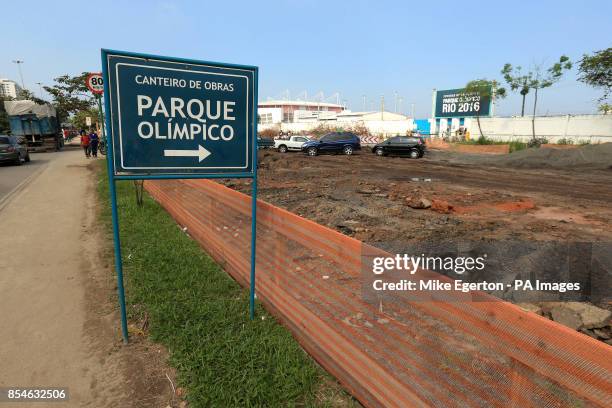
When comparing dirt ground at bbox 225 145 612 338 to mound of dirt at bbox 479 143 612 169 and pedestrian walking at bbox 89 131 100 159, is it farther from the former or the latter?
pedestrian walking at bbox 89 131 100 159

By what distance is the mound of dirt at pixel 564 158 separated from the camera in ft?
67.5

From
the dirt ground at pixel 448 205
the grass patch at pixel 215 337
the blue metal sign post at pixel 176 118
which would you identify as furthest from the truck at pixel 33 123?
the blue metal sign post at pixel 176 118

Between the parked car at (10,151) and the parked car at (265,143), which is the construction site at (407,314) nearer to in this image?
the parked car at (10,151)

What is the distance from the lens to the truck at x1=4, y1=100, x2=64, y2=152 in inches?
1101

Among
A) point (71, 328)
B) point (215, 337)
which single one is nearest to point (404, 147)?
point (215, 337)

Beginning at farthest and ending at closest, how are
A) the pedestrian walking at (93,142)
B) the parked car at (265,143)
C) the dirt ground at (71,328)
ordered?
1. the parked car at (265,143)
2. the pedestrian walking at (93,142)
3. the dirt ground at (71,328)

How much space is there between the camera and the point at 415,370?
214 centimetres

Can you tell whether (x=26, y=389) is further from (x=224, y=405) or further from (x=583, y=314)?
(x=583, y=314)

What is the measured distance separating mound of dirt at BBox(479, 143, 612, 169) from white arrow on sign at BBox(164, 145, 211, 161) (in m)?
22.9

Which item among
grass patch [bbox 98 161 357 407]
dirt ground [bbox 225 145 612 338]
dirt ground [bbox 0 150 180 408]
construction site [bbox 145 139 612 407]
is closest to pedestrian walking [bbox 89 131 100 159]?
dirt ground [bbox 225 145 612 338]

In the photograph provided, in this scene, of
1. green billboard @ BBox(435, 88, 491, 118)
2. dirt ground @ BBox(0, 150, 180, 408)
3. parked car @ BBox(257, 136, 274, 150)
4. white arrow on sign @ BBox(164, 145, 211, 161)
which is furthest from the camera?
green billboard @ BBox(435, 88, 491, 118)

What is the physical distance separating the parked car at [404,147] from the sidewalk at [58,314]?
73.0 ft

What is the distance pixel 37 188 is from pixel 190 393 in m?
12.3

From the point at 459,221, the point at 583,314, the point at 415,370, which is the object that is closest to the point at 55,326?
the point at 415,370
